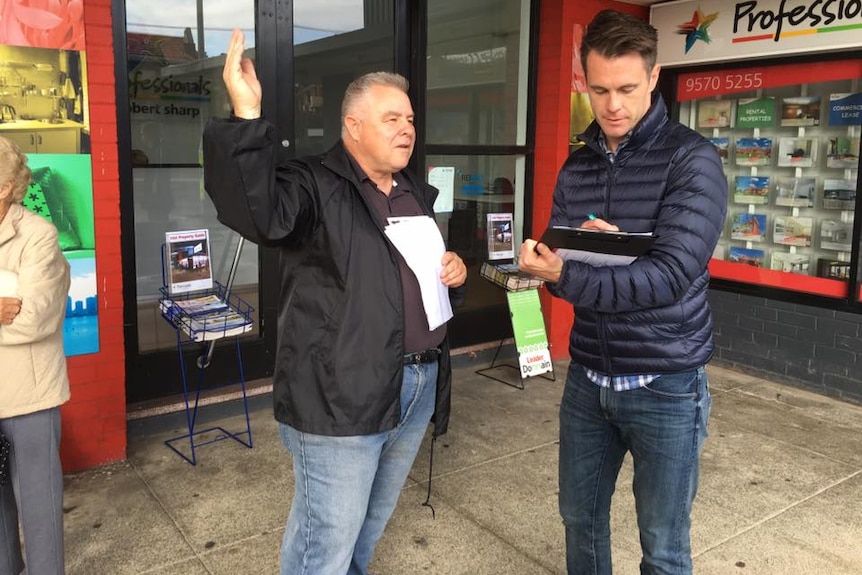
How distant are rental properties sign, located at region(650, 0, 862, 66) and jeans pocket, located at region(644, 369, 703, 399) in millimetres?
3978

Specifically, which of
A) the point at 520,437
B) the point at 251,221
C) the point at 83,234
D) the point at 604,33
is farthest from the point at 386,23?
the point at 251,221

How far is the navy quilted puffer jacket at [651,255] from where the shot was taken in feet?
6.34

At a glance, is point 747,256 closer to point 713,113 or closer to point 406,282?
point 713,113

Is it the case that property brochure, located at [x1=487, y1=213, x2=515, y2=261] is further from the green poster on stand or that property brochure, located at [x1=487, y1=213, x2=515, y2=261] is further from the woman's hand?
the woman's hand

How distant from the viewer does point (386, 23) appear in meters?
5.30

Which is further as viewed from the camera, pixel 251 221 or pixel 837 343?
pixel 837 343

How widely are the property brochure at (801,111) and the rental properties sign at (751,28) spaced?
498mm

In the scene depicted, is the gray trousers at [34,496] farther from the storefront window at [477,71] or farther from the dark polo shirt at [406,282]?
the storefront window at [477,71]

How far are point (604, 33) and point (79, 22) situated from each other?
2746mm

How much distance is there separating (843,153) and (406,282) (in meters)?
4.61

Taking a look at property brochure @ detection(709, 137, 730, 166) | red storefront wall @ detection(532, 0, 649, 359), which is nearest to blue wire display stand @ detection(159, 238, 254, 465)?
red storefront wall @ detection(532, 0, 649, 359)

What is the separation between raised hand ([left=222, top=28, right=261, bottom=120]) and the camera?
1.73m

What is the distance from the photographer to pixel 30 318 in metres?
2.41

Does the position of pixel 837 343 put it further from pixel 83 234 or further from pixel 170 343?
pixel 83 234
